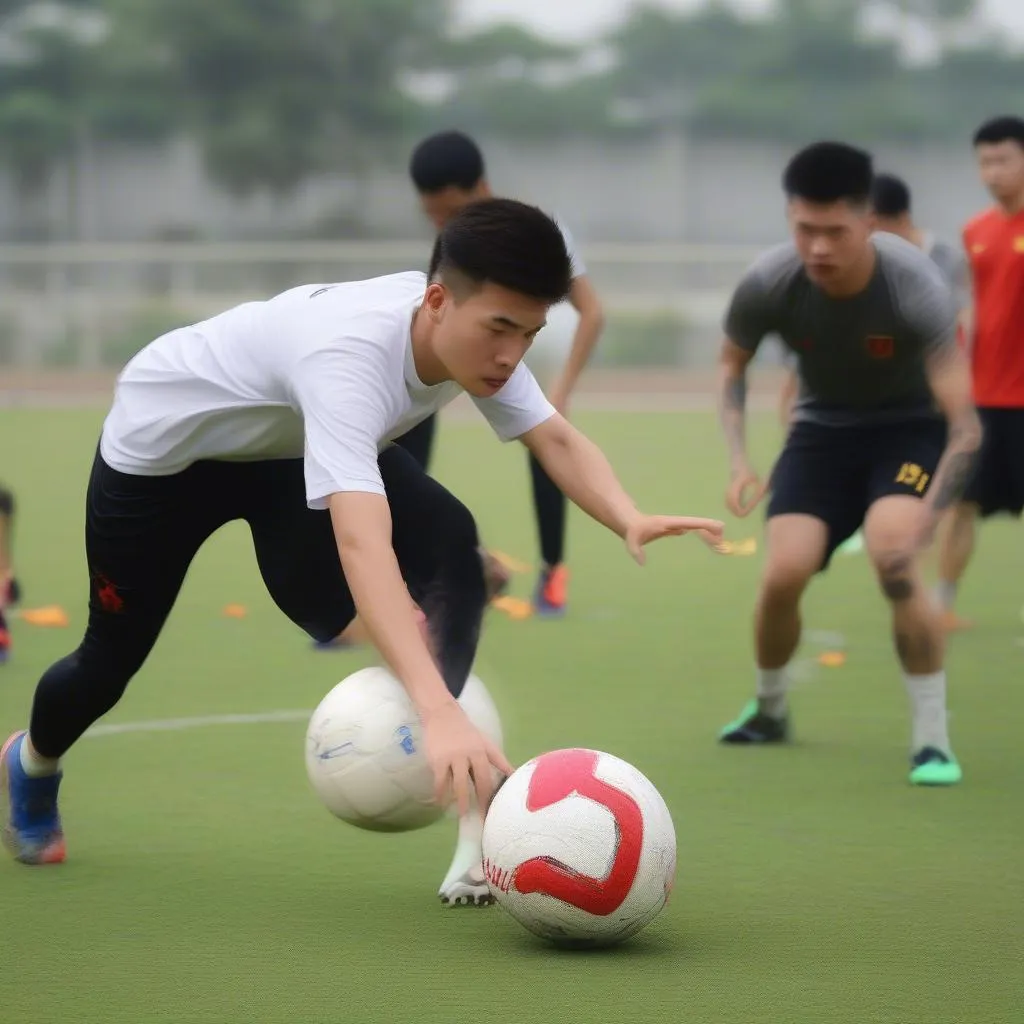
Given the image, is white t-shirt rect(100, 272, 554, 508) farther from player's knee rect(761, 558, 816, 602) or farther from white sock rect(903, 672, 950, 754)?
white sock rect(903, 672, 950, 754)

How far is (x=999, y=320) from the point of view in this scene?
30.8 ft

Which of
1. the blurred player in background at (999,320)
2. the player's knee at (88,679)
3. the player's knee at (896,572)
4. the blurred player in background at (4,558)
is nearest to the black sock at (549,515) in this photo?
the blurred player in background at (999,320)

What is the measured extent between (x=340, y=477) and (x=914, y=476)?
2985 mm

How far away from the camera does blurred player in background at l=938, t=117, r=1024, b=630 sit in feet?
30.2

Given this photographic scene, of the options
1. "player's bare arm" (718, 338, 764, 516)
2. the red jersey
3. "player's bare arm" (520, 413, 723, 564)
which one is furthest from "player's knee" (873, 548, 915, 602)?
the red jersey

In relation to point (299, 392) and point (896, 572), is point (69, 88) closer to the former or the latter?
point (896, 572)

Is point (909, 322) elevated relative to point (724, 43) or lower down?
lower down

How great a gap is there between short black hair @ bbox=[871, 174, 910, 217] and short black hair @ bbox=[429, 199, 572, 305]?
229 inches

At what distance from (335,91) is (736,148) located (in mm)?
8122

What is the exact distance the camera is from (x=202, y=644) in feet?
31.9

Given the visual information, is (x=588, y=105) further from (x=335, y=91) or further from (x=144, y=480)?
(x=144, y=480)

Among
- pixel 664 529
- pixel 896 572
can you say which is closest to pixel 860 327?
A: pixel 896 572

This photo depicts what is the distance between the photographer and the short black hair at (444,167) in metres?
8.89

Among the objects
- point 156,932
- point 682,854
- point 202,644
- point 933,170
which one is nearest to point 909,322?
point 682,854
